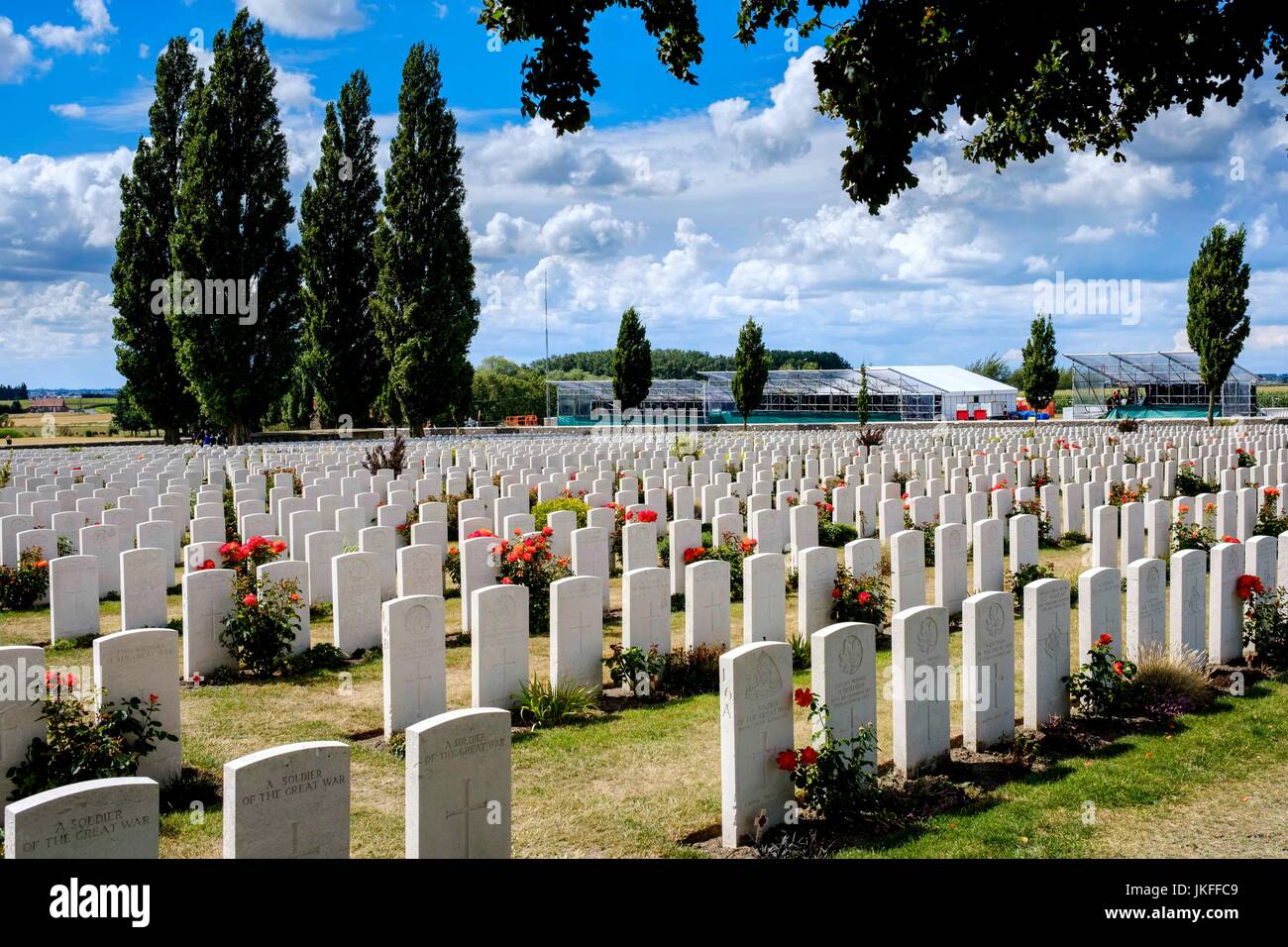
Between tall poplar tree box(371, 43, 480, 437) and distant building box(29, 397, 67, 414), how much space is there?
236 feet

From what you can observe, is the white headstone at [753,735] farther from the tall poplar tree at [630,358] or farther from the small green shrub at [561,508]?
the tall poplar tree at [630,358]

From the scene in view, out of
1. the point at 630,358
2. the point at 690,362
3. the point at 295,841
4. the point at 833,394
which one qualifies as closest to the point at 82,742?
the point at 295,841

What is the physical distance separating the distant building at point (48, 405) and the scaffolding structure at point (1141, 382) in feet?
319

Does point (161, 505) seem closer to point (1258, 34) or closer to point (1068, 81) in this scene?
point (1068, 81)

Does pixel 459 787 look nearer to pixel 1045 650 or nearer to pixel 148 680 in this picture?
pixel 148 680

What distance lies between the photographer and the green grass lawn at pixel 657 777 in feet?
17.8

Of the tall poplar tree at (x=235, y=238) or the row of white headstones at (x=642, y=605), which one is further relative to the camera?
the tall poplar tree at (x=235, y=238)

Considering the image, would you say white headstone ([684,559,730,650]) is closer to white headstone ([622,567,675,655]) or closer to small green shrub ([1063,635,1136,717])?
white headstone ([622,567,675,655])

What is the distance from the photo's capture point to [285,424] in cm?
7012

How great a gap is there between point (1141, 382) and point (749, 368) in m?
33.2

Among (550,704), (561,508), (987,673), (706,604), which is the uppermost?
(561,508)

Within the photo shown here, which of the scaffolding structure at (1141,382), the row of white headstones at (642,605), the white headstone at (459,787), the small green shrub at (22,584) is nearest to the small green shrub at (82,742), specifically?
the row of white headstones at (642,605)

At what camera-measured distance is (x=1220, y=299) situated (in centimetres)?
4491

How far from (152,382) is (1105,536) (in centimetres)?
4261
